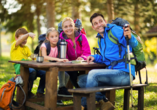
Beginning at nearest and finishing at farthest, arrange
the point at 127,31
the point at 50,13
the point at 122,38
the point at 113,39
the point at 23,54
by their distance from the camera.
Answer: the point at 127,31 → the point at 122,38 → the point at 113,39 → the point at 23,54 → the point at 50,13

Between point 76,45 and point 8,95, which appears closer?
point 8,95

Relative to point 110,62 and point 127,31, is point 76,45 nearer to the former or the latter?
point 110,62

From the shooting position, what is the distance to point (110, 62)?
4.09 m

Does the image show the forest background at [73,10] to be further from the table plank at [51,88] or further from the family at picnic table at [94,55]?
the table plank at [51,88]

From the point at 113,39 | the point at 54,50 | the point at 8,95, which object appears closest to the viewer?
the point at 113,39

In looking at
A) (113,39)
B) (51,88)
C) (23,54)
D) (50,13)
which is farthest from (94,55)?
(50,13)

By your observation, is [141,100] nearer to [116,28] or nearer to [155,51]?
[116,28]

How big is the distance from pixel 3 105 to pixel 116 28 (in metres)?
2.47

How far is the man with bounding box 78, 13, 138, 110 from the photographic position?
3.80m

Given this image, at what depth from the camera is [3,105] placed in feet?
14.3

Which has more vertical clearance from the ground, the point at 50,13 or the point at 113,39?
the point at 50,13

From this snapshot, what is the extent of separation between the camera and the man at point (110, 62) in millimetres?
3798

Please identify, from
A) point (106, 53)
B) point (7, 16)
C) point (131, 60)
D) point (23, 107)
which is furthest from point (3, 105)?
point (7, 16)

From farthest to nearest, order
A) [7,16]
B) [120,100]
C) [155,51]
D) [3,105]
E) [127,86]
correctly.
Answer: [155,51], [7,16], [120,100], [3,105], [127,86]
